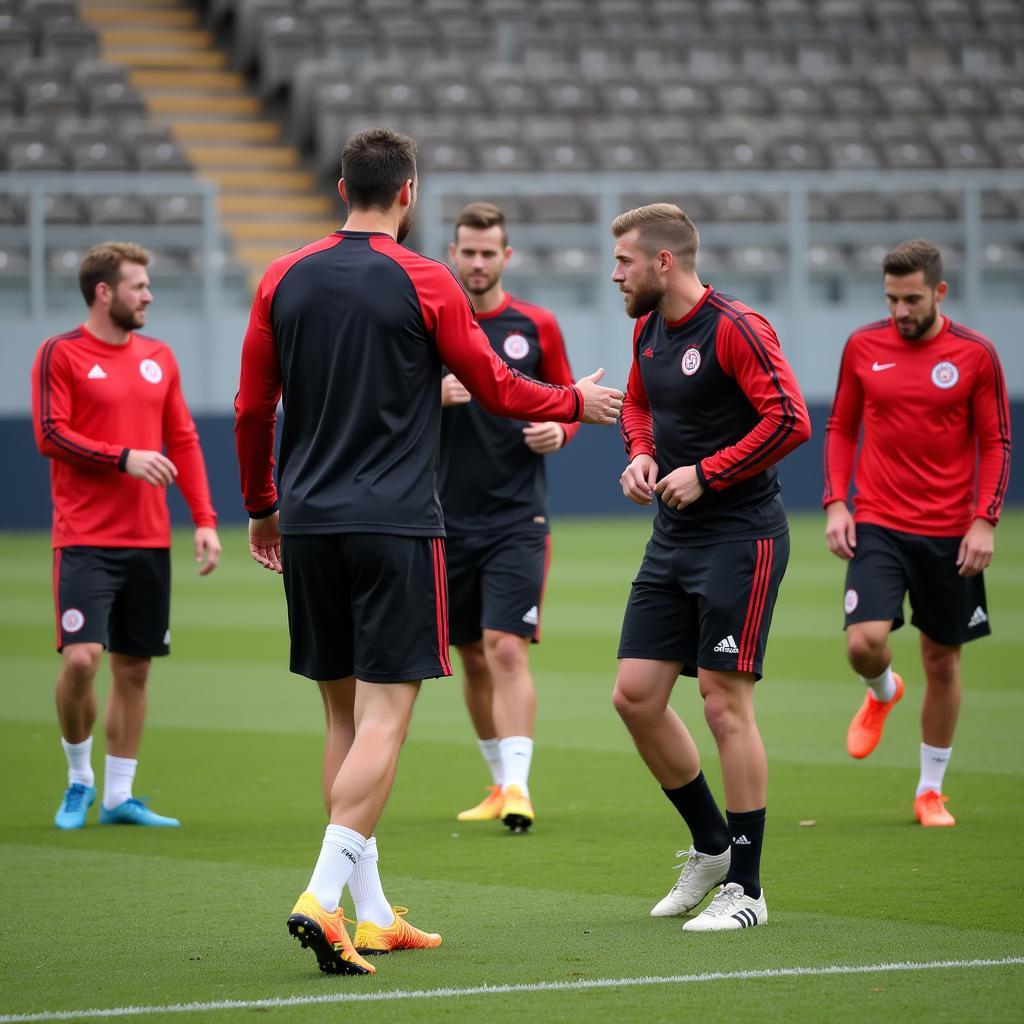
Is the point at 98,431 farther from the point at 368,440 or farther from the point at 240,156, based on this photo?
the point at 240,156

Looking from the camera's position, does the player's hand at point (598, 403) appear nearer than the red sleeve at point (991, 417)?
Yes

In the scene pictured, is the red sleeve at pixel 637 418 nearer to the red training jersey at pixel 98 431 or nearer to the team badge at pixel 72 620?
the red training jersey at pixel 98 431

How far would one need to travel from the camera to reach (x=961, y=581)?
764 cm

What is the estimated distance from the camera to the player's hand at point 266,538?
5.66m

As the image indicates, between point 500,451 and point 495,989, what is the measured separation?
144 inches

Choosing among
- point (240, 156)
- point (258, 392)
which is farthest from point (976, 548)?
point (240, 156)

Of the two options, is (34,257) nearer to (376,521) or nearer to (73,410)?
(73,410)

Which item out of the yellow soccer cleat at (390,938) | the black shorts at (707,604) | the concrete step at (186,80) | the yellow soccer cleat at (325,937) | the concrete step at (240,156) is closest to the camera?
the yellow soccer cleat at (325,937)

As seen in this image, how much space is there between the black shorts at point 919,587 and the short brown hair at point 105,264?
3.38 metres

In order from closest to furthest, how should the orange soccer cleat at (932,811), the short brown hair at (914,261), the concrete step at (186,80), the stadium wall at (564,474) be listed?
the orange soccer cleat at (932,811)
the short brown hair at (914,261)
the stadium wall at (564,474)
the concrete step at (186,80)

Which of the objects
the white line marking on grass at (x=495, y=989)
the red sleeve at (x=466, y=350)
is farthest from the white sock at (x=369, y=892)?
the red sleeve at (x=466, y=350)

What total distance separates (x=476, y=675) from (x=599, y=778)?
94 cm

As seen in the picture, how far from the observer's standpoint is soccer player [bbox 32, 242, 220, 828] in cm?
779

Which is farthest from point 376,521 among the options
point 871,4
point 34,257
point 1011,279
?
point 871,4
